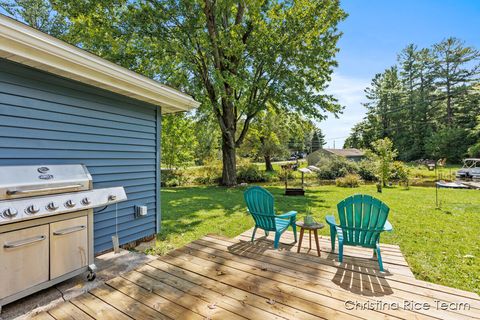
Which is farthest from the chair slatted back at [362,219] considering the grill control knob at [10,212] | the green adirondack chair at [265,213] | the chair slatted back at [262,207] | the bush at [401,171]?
the bush at [401,171]

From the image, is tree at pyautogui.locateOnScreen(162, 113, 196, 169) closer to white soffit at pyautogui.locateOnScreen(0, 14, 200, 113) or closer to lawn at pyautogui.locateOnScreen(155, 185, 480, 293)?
lawn at pyautogui.locateOnScreen(155, 185, 480, 293)

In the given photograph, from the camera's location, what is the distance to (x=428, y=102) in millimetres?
28453

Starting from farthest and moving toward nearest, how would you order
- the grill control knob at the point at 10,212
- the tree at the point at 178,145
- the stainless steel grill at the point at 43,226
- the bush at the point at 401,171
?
1. the tree at the point at 178,145
2. the bush at the point at 401,171
3. the stainless steel grill at the point at 43,226
4. the grill control knob at the point at 10,212

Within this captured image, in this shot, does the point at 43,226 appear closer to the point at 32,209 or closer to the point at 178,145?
the point at 32,209

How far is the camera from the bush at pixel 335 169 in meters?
15.1

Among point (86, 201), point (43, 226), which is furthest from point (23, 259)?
point (86, 201)

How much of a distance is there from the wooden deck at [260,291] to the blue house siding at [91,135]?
1099 millimetres

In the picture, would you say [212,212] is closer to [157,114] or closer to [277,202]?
[277,202]

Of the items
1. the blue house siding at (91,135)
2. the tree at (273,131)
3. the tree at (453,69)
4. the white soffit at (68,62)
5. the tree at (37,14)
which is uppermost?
the tree at (453,69)

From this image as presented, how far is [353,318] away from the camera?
1800mm

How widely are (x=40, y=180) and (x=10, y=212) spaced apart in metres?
0.41

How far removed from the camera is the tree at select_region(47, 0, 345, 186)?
8922mm

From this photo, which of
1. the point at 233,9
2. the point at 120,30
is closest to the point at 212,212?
the point at 120,30

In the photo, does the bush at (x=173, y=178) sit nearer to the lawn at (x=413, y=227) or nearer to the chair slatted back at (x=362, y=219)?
the lawn at (x=413, y=227)
